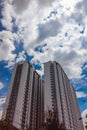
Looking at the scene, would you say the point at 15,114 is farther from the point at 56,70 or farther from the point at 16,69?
the point at 56,70

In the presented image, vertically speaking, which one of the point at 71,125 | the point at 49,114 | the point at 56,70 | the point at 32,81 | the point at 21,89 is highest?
the point at 56,70

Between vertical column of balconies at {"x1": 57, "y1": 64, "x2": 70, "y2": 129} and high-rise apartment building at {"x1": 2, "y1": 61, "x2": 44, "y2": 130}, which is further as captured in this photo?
vertical column of balconies at {"x1": 57, "y1": 64, "x2": 70, "y2": 129}

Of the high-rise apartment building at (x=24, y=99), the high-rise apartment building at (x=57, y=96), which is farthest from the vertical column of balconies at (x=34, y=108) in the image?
the high-rise apartment building at (x=57, y=96)

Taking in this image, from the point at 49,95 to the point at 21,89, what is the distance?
14.5 meters

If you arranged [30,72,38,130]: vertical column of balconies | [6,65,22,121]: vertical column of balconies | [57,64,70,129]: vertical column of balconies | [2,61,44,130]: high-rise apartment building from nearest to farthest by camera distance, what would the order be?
[6,65,22,121]: vertical column of balconies → [2,61,44,130]: high-rise apartment building → [57,64,70,129]: vertical column of balconies → [30,72,38,130]: vertical column of balconies

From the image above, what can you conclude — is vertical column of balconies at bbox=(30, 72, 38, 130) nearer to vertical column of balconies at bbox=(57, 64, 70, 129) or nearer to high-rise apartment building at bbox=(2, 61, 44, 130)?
high-rise apartment building at bbox=(2, 61, 44, 130)

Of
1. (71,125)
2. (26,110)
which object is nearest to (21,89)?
(26,110)

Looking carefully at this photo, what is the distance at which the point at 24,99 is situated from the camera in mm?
74938

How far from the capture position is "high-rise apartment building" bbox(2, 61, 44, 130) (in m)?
68.8

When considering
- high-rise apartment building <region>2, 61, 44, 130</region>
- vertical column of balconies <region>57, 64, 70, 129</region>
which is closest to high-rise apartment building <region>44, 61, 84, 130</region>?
vertical column of balconies <region>57, 64, 70, 129</region>

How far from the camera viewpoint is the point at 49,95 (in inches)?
3039

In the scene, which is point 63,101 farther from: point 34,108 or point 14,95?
point 14,95

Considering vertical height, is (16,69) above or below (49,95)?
above

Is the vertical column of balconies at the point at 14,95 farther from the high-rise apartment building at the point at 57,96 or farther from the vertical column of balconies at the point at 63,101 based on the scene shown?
the vertical column of balconies at the point at 63,101
